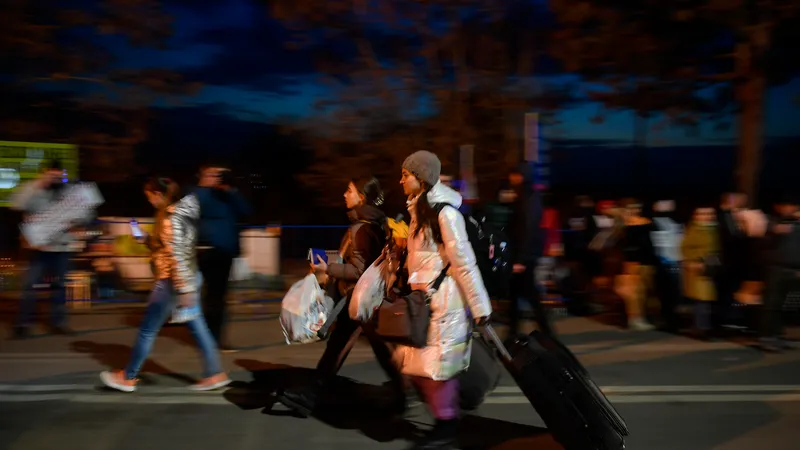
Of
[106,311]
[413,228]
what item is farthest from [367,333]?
[106,311]

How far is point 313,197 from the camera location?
21125 millimetres

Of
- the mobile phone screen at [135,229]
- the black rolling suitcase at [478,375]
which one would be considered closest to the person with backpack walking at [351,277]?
the black rolling suitcase at [478,375]

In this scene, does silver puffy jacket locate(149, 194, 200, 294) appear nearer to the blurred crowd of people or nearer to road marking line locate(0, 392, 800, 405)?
road marking line locate(0, 392, 800, 405)

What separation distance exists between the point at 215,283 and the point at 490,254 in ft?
10.7

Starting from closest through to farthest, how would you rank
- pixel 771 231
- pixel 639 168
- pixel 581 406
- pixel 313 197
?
pixel 581 406, pixel 771 231, pixel 313 197, pixel 639 168

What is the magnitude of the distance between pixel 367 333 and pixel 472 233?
4.44ft

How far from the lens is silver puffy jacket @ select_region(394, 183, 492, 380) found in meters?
4.48

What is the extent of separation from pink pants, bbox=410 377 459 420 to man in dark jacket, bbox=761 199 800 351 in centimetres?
467

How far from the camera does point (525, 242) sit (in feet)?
25.1

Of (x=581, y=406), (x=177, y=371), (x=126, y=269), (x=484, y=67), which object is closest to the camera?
(x=581, y=406)

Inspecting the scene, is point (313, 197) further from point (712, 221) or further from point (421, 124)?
point (712, 221)

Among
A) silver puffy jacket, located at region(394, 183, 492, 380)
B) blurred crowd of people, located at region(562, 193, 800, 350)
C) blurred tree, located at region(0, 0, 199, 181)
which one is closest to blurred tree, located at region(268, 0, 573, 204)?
blurred tree, located at region(0, 0, 199, 181)

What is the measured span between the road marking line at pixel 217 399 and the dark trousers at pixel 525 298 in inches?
60.3

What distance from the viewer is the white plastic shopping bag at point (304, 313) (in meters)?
5.45
